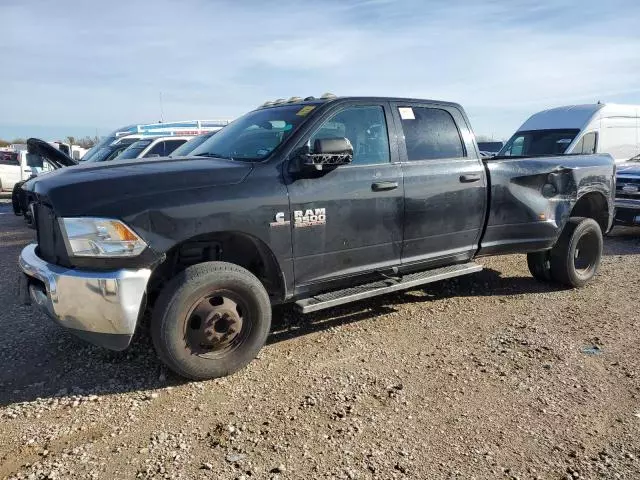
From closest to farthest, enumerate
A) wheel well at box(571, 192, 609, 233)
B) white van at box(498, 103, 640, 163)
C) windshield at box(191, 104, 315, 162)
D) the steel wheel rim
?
the steel wheel rim → windshield at box(191, 104, 315, 162) → wheel well at box(571, 192, 609, 233) → white van at box(498, 103, 640, 163)

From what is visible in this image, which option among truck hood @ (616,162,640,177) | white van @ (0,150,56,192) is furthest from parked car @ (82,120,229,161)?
truck hood @ (616,162,640,177)

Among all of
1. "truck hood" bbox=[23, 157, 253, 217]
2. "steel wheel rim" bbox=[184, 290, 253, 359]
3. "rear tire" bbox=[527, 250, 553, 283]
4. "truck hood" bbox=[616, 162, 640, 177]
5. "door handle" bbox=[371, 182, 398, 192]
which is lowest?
"rear tire" bbox=[527, 250, 553, 283]

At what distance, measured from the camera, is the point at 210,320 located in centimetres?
355

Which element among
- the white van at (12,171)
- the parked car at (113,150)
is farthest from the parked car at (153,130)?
the white van at (12,171)

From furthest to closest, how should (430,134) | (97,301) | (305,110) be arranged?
(430,134), (305,110), (97,301)

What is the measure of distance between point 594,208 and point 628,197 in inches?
144

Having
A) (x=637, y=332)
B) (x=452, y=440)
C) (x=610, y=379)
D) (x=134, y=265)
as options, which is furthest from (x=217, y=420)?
(x=637, y=332)

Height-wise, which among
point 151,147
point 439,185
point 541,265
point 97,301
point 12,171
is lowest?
point 541,265

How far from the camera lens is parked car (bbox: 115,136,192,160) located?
1167 cm

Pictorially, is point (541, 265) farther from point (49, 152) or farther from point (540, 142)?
point (540, 142)

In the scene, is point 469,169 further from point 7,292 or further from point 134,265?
point 7,292

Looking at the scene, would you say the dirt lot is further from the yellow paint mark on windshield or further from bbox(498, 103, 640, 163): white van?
bbox(498, 103, 640, 163): white van

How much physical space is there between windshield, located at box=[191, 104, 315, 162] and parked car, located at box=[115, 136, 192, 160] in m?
7.24

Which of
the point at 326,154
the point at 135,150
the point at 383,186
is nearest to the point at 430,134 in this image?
the point at 383,186
